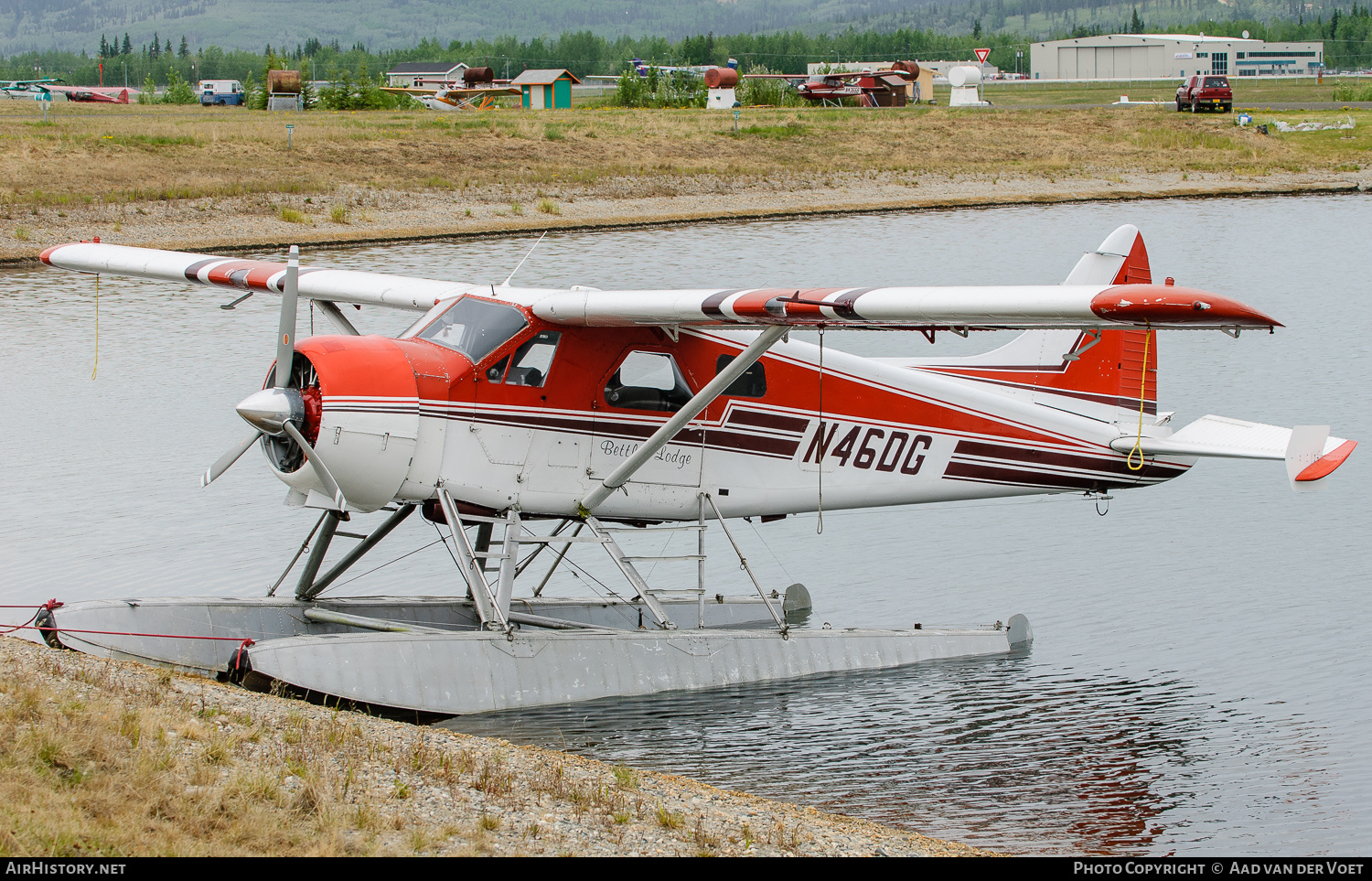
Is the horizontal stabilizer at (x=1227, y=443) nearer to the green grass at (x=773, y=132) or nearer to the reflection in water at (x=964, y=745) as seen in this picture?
the reflection in water at (x=964, y=745)

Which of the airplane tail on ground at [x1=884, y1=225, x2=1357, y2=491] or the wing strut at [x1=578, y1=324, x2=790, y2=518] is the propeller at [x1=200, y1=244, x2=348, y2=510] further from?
the airplane tail on ground at [x1=884, y1=225, x2=1357, y2=491]

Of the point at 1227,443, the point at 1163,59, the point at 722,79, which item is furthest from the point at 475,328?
the point at 1163,59

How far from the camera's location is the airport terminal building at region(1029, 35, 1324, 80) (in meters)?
128

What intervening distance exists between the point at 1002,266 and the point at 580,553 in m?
18.5

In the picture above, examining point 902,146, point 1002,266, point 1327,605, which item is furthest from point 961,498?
point 902,146

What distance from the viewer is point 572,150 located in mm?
45031

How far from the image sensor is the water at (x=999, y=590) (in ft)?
28.3

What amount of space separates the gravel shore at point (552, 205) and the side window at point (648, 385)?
2388cm

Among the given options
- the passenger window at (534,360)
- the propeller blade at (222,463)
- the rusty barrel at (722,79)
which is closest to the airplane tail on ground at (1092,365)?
the passenger window at (534,360)

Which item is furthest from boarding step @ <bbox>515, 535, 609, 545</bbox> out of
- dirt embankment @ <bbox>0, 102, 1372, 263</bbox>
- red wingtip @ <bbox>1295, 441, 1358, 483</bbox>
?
dirt embankment @ <bbox>0, 102, 1372, 263</bbox>

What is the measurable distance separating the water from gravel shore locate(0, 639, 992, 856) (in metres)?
1.08

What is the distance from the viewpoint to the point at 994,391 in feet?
37.2

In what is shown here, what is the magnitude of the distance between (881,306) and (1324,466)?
258cm

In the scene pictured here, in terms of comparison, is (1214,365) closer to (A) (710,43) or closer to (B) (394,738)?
(B) (394,738)
